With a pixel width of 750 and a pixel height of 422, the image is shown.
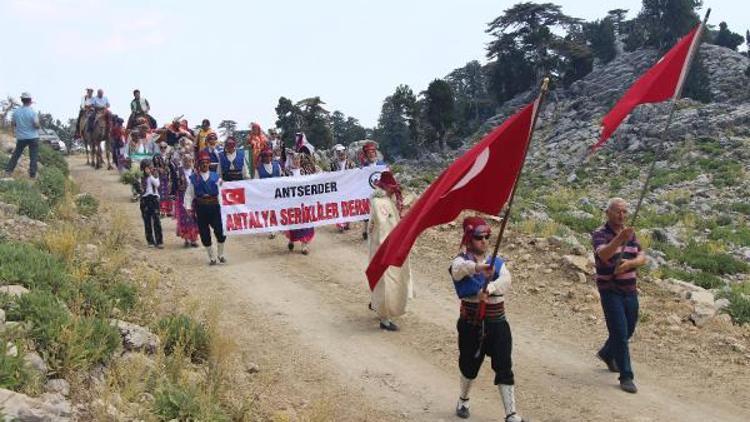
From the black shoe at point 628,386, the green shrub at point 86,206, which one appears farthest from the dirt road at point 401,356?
the green shrub at point 86,206

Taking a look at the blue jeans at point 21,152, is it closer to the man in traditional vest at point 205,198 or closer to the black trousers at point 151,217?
the black trousers at point 151,217

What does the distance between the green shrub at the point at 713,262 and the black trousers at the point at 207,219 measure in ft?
33.4

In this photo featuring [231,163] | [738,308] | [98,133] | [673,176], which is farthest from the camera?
[673,176]

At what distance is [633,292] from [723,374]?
169cm

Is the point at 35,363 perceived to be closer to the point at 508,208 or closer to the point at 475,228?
the point at 475,228

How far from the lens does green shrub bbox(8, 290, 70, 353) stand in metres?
5.91

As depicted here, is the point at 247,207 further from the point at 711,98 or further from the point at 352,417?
the point at 711,98

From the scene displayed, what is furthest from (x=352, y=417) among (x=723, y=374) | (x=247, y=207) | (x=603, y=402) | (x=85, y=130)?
(x=85, y=130)

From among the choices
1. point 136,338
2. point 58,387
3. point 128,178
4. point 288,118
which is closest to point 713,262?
point 136,338

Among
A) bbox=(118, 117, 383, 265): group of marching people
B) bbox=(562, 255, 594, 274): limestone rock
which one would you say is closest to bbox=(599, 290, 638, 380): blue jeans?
bbox=(562, 255, 594, 274): limestone rock

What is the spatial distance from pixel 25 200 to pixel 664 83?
11057 mm

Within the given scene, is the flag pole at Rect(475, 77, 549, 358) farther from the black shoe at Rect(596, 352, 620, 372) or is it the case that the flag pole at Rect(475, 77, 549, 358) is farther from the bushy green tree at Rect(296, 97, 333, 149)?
the bushy green tree at Rect(296, 97, 333, 149)

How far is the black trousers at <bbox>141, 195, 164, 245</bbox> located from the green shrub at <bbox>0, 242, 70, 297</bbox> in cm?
531

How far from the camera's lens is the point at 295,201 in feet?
46.1
